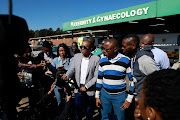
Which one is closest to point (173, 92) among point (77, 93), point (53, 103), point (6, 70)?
point (6, 70)

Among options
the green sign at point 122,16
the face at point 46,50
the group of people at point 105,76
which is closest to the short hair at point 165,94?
the group of people at point 105,76

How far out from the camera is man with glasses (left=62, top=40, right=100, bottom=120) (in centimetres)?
255

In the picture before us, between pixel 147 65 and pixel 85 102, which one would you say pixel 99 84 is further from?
pixel 147 65

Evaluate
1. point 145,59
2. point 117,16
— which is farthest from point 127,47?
point 117,16

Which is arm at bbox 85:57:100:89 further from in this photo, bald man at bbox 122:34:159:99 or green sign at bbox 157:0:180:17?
green sign at bbox 157:0:180:17

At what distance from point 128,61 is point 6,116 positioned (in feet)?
6.26

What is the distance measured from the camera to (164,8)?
6.60m

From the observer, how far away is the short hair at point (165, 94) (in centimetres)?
67

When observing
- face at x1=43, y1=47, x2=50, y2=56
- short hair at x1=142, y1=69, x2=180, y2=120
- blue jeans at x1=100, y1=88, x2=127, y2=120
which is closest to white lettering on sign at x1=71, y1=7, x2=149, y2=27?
face at x1=43, y1=47, x2=50, y2=56

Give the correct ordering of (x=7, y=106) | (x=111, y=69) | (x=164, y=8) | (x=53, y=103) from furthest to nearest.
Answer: (x=164, y=8), (x=53, y=103), (x=111, y=69), (x=7, y=106)

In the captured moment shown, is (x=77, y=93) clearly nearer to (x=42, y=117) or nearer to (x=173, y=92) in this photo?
(x=42, y=117)

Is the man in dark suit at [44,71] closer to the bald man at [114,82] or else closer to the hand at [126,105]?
the bald man at [114,82]

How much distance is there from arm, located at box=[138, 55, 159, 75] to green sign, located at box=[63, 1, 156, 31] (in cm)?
621

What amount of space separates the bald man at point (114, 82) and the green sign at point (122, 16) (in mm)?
6133
